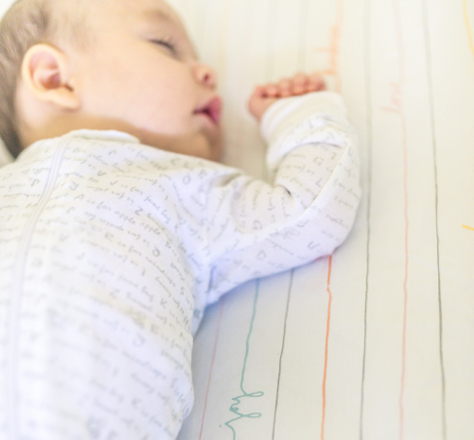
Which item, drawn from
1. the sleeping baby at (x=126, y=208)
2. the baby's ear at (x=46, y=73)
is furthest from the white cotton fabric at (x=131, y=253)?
the baby's ear at (x=46, y=73)

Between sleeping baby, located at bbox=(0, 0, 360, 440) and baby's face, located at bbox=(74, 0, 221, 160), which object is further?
A: baby's face, located at bbox=(74, 0, 221, 160)

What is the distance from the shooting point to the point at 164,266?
597 mm

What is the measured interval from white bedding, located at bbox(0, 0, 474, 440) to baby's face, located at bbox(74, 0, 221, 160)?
0.17m

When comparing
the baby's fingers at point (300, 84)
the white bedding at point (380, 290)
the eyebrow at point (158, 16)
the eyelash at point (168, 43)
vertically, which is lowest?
the white bedding at point (380, 290)

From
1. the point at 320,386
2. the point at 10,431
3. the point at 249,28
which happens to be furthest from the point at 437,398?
the point at 249,28

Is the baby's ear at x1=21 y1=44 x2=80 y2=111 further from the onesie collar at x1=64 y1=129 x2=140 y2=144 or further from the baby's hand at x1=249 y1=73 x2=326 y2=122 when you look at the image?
the baby's hand at x1=249 y1=73 x2=326 y2=122

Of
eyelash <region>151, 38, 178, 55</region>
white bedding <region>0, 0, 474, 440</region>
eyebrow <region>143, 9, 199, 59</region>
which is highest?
eyebrow <region>143, 9, 199, 59</region>

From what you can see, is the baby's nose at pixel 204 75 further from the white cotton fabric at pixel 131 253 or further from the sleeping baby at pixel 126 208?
the white cotton fabric at pixel 131 253

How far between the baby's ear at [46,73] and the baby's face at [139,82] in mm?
22

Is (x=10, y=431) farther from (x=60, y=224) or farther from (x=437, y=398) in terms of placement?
(x=437, y=398)

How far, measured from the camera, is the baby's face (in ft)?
2.51

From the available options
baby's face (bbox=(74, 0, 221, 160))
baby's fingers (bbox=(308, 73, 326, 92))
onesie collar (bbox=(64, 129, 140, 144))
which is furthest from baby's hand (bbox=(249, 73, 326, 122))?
onesie collar (bbox=(64, 129, 140, 144))

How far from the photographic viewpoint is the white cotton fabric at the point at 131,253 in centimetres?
47

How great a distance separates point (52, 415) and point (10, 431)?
0.04m
